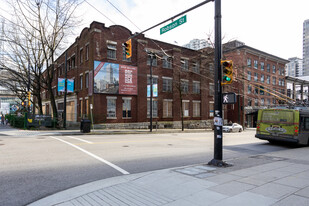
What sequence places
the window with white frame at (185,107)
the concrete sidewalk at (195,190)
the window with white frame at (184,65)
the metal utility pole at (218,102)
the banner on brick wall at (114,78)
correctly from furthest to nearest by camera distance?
1. the window with white frame at (185,107)
2. the window with white frame at (184,65)
3. the banner on brick wall at (114,78)
4. the metal utility pole at (218,102)
5. the concrete sidewalk at (195,190)

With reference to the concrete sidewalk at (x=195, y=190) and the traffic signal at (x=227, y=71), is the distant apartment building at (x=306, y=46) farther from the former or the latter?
the concrete sidewalk at (x=195, y=190)

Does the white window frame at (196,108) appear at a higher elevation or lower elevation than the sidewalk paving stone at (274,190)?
higher

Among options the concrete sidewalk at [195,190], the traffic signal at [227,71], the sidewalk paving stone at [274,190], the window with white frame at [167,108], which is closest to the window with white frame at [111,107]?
the window with white frame at [167,108]

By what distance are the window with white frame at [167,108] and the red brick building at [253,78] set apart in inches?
542

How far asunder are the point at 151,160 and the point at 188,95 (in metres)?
26.4

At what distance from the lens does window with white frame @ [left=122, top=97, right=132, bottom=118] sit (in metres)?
27.2

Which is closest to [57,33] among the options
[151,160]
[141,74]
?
[141,74]

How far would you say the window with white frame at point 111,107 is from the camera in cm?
2589

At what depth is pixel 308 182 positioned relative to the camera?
18.3ft

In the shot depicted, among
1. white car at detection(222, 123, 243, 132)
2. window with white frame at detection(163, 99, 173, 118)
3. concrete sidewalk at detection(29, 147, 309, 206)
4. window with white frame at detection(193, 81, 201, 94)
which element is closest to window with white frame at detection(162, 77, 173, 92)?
window with white frame at detection(163, 99, 173, 118)

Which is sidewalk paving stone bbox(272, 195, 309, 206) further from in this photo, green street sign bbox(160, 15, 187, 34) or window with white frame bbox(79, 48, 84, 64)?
window with white frame bbox(79, 48, 84, 64)

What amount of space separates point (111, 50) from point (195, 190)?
24.0 metres

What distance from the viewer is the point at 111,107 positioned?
2611 centimetres

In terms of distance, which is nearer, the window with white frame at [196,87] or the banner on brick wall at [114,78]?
the banner on brick wall at [114,78]
